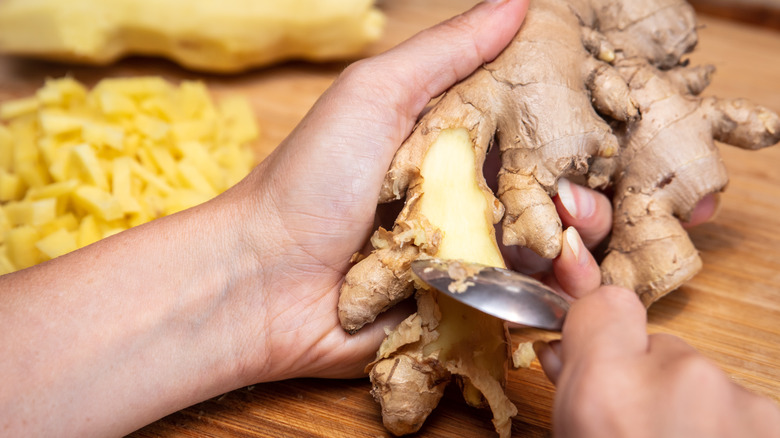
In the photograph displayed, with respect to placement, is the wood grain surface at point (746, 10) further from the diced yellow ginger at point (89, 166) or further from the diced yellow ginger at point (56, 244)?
the diced yellow ginger at point (56, 244)

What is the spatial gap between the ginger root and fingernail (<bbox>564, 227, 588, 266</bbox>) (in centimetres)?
6

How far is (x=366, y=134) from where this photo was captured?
99 centimetres

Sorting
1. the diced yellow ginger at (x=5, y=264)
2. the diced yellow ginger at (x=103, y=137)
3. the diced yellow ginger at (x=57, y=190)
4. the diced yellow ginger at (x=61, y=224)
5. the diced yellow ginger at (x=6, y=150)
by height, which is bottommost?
the diced yellow ginger at (x=5, y=264)

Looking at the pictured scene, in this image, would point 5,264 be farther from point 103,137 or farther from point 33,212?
point 103,137

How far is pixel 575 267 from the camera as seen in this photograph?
3.37ft

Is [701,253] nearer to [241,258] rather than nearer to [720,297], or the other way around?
[720,297]

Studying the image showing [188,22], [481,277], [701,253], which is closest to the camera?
[481,277]

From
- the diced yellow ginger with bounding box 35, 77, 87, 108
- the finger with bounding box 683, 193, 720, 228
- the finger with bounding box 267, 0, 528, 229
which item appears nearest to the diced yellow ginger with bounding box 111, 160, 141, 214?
the diced yellow ginger with bounding box 35, 77, 87, 108

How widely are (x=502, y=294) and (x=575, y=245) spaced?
0.28m

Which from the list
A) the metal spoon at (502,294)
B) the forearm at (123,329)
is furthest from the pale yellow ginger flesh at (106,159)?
the metal spoon at (502,294)

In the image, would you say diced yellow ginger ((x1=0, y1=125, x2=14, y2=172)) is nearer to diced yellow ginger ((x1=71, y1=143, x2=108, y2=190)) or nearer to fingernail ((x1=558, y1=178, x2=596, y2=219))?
diced yellow ginger ((x1=71, y1=143, x2=108, y2=190))

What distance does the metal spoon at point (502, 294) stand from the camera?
2.51ft

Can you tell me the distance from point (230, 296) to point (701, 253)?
94 cm

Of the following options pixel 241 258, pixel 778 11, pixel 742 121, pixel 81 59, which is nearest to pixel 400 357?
pixel 241 258
